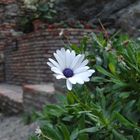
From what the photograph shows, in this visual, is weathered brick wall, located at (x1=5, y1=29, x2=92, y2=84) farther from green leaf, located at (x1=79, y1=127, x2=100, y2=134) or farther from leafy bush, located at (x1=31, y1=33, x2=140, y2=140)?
green leaf, located at (x1=79, y1=127, x2=100, y2=134)

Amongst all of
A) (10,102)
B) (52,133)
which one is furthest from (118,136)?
(10,102)

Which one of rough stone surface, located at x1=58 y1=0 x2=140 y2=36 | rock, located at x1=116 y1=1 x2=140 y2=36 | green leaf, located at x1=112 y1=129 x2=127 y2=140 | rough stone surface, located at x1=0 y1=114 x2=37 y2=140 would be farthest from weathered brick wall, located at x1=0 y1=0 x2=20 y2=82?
green leaf, located at x1=112 y1=129 x2=127 y2=140

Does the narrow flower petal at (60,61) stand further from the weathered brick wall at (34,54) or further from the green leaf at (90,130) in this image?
the weathered brick wall at (34,54)

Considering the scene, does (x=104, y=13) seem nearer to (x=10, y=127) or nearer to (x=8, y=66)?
(x=8, y=66)

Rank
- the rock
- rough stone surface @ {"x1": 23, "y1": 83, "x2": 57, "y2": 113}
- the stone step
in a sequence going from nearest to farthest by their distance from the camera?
rough stone surface @ {"x1": 23, "y1": 83, "x2": 57, "y2": 113} → the stone step → the rock

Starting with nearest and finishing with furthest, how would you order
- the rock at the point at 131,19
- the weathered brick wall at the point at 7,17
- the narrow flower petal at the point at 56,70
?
the narrow flower petal at the point at 56,70 < the rock at the point at 131,19 < the weathered brick wall at the point at 7,17

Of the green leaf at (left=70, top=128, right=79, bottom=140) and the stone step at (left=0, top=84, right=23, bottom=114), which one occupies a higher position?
the stone step at (left=0, top=84, right=23, bottom=114)

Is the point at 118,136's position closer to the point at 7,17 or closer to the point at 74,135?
the point at 74,135

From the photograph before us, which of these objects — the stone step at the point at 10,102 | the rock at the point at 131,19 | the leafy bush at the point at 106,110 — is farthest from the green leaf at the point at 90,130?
the rock at the point at 131,19
